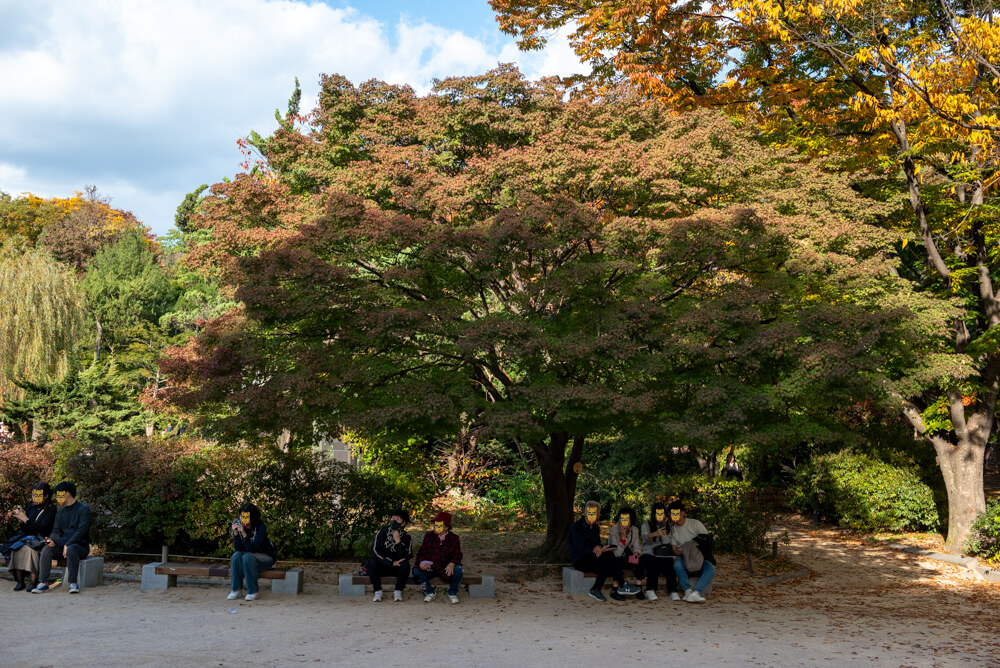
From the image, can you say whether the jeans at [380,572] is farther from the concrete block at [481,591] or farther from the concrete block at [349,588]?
the concrete block at [481,591]

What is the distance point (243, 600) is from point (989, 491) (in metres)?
21.3

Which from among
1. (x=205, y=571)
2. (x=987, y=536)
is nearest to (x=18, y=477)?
(x=205, y=571)

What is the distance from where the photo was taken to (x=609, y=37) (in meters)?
15.3

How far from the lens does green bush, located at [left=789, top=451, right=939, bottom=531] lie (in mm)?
15766

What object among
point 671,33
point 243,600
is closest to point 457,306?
point 243,600

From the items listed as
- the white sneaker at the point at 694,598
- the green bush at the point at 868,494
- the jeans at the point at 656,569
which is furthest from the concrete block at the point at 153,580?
the green bush at the point at 868,494

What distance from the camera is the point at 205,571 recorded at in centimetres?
877

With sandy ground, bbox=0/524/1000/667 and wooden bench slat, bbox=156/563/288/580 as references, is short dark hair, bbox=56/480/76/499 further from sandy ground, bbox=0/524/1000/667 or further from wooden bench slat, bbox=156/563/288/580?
wooden bench slat, bbox=156/563/288/580

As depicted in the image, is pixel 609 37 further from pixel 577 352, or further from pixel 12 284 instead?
pixel 12 284

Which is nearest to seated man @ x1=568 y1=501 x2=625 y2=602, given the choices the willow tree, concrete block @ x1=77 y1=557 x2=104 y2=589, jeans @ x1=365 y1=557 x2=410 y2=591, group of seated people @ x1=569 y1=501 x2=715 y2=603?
group of seated people @ x1=569 y1=501 x2=715 y2=603

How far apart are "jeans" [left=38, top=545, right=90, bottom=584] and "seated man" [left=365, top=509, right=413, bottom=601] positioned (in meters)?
3.41

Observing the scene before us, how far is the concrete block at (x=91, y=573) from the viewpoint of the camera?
8883 millimetres

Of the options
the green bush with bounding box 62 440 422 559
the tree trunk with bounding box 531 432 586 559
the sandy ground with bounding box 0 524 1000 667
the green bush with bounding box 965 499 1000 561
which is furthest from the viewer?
the green bush with bounding box 965 499 1000 561

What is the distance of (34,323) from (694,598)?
19.4 m
